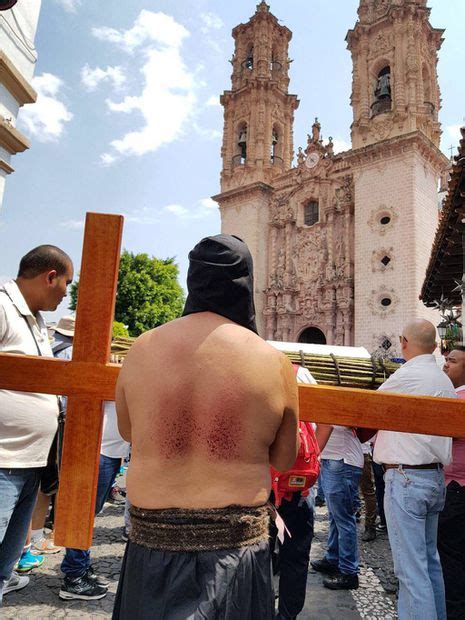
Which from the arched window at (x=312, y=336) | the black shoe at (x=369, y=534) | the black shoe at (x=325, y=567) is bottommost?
the black shoe at (x=369, y=534)

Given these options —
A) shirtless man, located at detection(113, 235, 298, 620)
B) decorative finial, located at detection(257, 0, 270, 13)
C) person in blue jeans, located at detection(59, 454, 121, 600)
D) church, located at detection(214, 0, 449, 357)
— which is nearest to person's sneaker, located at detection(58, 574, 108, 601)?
person in blue jeans, located at detection(59, 454, 121, 600)

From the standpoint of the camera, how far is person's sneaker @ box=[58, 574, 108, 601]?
9.57 feet

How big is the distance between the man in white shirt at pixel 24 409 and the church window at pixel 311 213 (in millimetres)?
19779

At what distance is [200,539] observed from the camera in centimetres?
111

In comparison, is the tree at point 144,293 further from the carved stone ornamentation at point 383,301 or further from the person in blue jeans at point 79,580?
the person in blue jeans at point 79,580

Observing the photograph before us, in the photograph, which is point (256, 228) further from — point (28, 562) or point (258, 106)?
point (28, 562)

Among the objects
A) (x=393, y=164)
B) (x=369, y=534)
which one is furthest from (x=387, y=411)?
(x=393, y=164)

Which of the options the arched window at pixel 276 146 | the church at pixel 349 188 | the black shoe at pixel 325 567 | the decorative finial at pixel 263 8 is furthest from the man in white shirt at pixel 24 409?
the decorative finial at pixel 263 8

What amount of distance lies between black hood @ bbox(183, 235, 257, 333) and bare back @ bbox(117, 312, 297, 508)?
0.26ft

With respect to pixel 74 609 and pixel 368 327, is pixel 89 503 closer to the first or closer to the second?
pixel 74 609

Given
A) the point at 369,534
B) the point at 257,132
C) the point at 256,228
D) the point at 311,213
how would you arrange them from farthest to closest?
1. the point at 257,132
2. the point at 256,228
3. the point at 311,213
4. the point at 369,534

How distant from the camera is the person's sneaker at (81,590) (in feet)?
9.57

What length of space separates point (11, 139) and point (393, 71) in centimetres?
1987

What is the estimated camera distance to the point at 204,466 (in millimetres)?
1132
